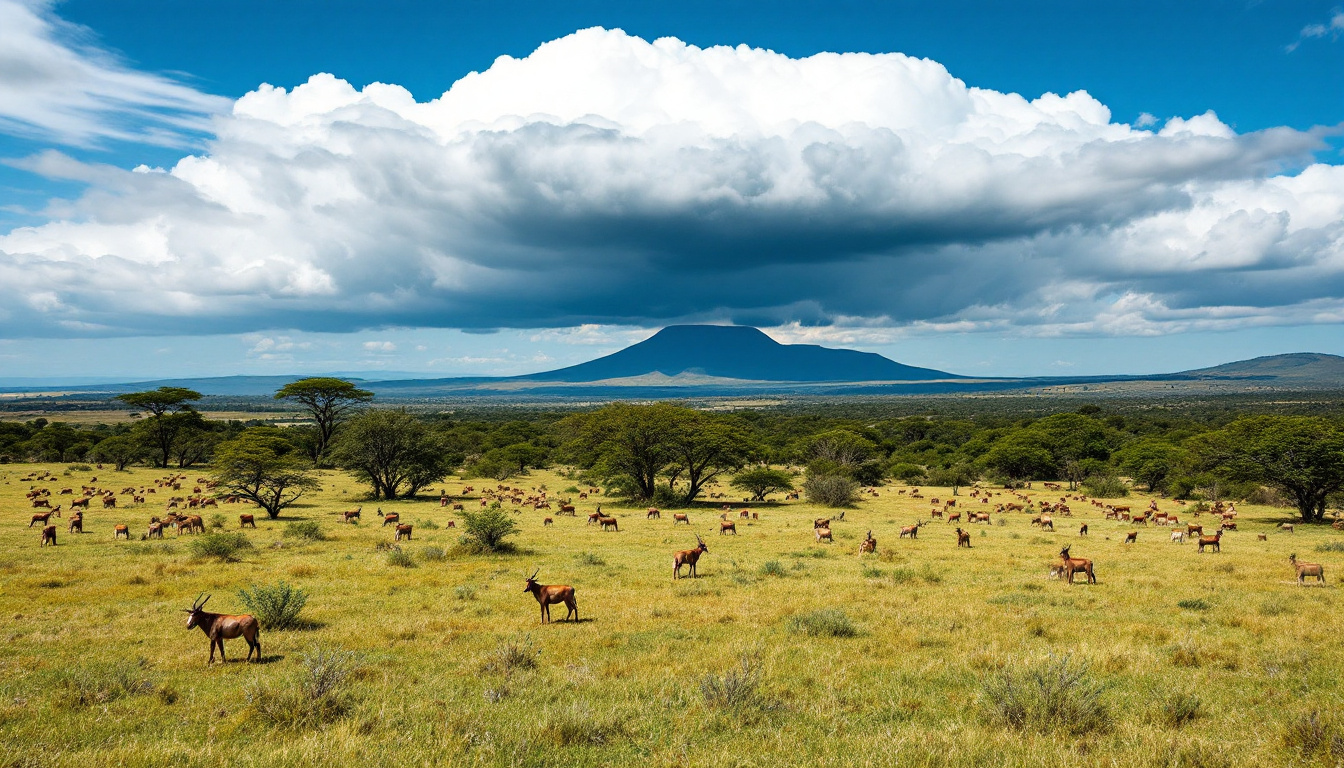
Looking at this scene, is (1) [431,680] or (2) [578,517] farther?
(2) [578,517]

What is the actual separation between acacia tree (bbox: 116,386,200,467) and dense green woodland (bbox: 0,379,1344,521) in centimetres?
19

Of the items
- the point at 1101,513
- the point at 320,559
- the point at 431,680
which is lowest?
the point at 1101,513

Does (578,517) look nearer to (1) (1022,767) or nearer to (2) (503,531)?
(2) (503,531)

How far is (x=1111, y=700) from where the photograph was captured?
9.87 metres

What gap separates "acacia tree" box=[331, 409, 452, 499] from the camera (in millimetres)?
54188

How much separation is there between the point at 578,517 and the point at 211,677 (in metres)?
31.4

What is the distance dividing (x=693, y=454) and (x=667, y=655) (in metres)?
40.4

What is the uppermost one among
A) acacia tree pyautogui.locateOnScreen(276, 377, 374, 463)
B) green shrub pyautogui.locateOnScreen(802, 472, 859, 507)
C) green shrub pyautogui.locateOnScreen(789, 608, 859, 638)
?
acacia tree pyautogui.locateOnScreen(276, 377, 374, 463)

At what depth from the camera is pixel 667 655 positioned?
1236 cm

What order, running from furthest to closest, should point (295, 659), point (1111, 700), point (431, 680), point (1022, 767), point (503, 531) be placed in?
point (503, 531), point (295, 659), point (431, 680), point (1111, 700), point (1022, 767)

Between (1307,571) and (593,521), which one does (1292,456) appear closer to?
(1307,571)

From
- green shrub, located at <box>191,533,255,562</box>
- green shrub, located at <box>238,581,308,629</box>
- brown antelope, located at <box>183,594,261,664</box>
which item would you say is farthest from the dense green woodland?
brown antelope, located at <box>183,594,261,664</box>

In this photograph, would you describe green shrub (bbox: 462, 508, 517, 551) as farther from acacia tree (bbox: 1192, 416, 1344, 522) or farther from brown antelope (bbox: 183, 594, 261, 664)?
acacia tree (bbox: 1192, 416, 1344, 522)

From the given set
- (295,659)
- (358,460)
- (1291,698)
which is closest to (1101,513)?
(1291,698)
